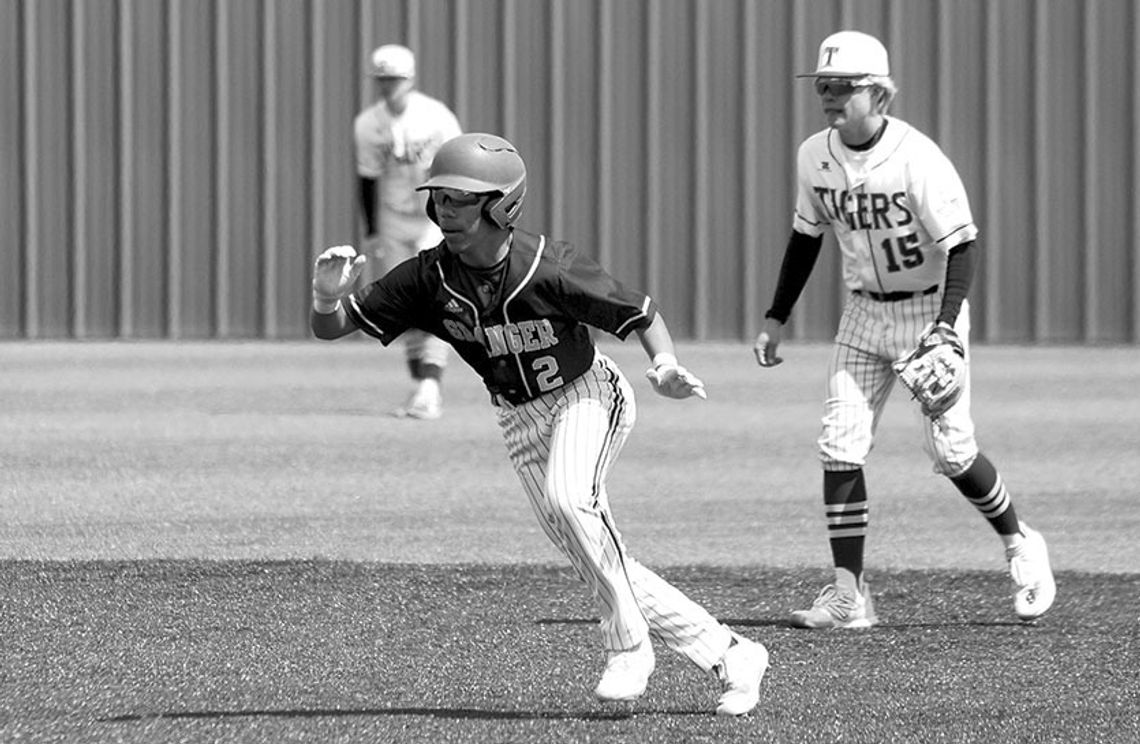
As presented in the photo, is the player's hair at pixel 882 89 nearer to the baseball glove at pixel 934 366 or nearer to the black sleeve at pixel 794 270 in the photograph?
the black sleeve at pixel 794 270

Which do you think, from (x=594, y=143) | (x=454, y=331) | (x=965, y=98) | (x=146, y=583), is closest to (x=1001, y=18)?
(x=965, y=98)

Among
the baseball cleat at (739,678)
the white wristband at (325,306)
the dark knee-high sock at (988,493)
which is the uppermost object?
the white wristband at (325,306)

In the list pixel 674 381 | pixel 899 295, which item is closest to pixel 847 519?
pixel 899 295

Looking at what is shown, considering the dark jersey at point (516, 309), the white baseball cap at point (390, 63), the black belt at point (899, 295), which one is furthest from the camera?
the white baseball cap at point (390, 63)

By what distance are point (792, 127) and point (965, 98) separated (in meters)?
1.52

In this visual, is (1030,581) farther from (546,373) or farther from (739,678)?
(546,373)

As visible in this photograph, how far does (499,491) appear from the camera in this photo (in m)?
11.0

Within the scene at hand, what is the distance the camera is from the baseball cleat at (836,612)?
7.65 metres

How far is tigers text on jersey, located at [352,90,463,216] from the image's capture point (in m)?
14.3

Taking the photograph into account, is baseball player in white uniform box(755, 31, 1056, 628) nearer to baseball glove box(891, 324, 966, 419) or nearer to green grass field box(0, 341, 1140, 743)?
baseball glove box(891, 324, 966, 419)

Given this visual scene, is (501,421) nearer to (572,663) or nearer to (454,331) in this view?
(454,331)

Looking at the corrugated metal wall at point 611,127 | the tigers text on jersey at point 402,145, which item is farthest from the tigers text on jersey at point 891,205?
the corrugated metal wall at point 611,127

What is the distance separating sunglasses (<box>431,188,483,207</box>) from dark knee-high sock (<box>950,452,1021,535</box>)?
8.59 ft

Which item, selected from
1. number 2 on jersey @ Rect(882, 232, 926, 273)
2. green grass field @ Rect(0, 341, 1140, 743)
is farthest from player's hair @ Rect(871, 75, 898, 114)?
green grass field @ Rect(0, 341, 1140, 743)
